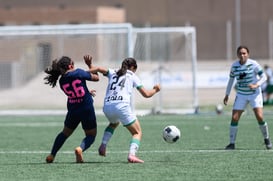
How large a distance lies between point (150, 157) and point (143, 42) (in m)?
19.3

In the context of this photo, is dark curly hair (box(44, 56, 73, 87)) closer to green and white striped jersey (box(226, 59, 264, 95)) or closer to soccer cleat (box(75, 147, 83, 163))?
soccer cleat (box(75, 147, 83, 163))

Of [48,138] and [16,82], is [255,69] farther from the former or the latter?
[16,82]

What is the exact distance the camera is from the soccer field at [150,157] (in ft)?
39.5

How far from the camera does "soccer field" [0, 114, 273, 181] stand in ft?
39.5

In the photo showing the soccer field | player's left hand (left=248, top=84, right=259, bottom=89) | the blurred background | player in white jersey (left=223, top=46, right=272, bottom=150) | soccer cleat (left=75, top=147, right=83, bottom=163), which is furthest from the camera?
the blurred background

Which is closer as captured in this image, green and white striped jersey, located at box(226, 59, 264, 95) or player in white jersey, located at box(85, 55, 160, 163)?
player in white jersey, located at box(85, 55, 160, 163)

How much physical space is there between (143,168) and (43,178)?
163cm

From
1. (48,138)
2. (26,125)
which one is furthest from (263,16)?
(48,138)

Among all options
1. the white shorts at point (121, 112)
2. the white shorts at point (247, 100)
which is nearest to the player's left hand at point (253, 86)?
the white shorts at point (247, 100)

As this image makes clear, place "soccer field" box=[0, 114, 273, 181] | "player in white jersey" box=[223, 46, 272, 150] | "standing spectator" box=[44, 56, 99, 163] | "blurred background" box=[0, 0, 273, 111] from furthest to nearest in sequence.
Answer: "blurred background" box=[0, 0, 273, 111], "player in white jersey" box=[223, 46, 272, 150], "standing spectator" box=[44, 56, 99, 163], "soccer field" box=[0, 114, 273, 181]

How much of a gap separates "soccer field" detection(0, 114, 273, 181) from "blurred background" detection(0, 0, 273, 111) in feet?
27.8

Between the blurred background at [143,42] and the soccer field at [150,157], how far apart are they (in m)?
8.47

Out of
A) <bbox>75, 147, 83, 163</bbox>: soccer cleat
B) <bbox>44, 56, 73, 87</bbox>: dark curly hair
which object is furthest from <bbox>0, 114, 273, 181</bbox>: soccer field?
<bbox>44, 56, 73, 87</bbox>: dark curly hair

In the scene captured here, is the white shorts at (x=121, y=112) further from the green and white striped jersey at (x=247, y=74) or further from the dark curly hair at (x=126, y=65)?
the green and white striped jersey at (x=247, y=74)
